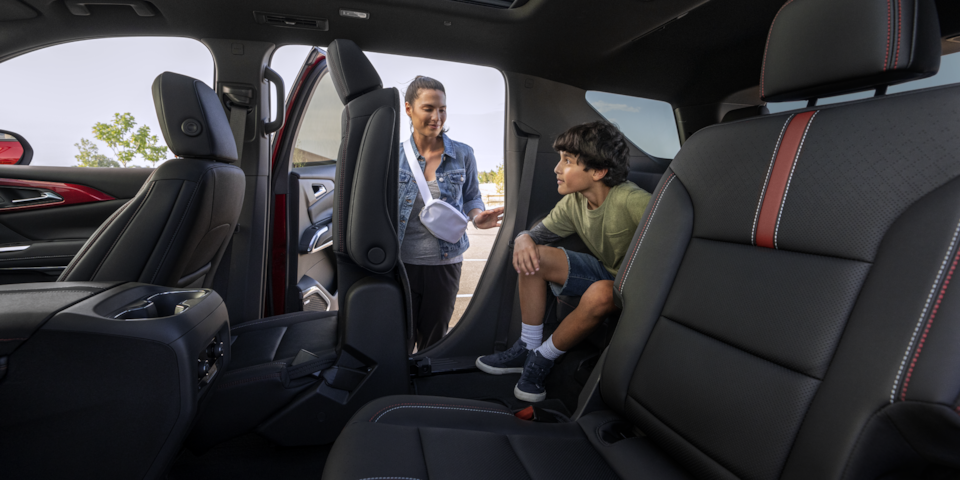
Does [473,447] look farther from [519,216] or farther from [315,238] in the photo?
[315,238]

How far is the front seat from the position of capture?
4.42 feet

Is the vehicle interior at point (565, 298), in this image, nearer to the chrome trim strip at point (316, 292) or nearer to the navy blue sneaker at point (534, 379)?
the navy blue sneaker at point (534, 379)

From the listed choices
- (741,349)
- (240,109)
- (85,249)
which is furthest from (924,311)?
(240,109)

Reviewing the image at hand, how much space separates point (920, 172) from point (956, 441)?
37cm

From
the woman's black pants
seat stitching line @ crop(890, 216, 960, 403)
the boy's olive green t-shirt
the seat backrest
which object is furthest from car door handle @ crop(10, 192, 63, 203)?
seat stitching line @ crop(890, 216, 960, 403)

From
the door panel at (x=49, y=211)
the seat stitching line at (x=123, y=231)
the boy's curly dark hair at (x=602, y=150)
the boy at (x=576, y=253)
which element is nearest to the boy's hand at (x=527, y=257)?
the boy at (x=576, y=253)

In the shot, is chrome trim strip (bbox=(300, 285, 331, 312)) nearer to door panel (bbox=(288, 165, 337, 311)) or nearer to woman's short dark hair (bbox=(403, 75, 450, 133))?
door panel (bbox=(288, 165, 337, 311))

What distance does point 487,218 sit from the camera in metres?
2.18

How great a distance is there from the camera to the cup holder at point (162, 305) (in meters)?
1.03

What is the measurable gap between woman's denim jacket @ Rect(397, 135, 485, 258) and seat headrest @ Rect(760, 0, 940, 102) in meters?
1.38

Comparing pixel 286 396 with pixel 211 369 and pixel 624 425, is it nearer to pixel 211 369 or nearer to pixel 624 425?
pixel 211 369

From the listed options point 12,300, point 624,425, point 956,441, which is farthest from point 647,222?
point 12,300

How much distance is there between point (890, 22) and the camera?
77cm

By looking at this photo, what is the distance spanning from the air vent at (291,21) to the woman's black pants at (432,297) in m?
1.12
